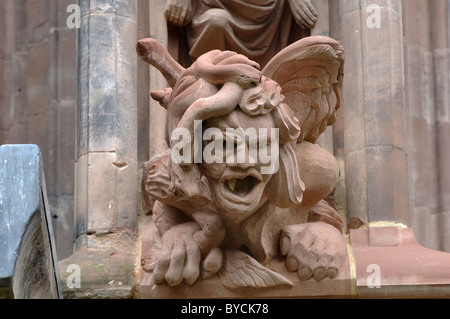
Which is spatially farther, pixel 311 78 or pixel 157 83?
pixel 157 83

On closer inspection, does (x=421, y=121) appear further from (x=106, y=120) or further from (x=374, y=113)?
(x=106, y=120)

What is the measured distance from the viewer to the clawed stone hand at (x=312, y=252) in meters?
7.02

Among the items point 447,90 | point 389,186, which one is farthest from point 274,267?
point 447,90

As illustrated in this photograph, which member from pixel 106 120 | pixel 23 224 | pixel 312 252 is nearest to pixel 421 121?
pixel 106 120

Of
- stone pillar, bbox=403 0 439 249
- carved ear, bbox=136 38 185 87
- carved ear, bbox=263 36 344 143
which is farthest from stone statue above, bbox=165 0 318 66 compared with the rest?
stone pillar, bbox=403 0 439 249

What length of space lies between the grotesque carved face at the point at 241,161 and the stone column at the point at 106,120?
1.10 meters

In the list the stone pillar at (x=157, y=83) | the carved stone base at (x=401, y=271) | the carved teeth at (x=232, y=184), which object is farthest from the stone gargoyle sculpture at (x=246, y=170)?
the stone pillar at (x=157, y=83)

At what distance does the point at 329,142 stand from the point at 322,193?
34.1 inches

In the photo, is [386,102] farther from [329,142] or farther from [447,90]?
[447,90]

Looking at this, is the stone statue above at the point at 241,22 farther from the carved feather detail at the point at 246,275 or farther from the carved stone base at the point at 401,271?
the carved feather detail at the point at 246,275

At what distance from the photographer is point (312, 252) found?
7.04m

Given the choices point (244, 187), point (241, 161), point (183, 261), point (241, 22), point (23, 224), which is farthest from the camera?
point (241, 22)

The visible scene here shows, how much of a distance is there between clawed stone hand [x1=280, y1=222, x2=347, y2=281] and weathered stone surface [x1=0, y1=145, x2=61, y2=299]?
1113mm

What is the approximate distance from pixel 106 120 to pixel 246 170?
4.71 feet
